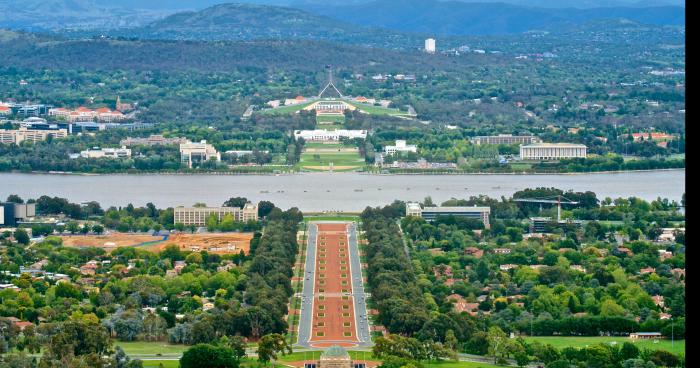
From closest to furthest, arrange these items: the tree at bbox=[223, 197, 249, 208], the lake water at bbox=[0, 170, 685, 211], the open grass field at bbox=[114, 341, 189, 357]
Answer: the open grass field at bbox=[114, 341, 189, 357] < the tree at bbox=[223, 197, 249, 208] < the lake water at bbox=[0, 170, 685, 211]

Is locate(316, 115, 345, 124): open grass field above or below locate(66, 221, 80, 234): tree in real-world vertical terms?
above

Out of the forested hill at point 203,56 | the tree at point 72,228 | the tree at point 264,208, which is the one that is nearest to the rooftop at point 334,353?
the tree at point 72,228

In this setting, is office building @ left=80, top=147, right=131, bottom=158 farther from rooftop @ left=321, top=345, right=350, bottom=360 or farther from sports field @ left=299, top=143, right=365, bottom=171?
rooftop @ left=321, top=345, right=350, bottom=360

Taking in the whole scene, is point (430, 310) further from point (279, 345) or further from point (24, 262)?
point (24, 262)

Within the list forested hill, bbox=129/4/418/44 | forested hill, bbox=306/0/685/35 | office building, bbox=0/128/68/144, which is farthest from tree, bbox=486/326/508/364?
forested hill, bbox=306/0/685/35

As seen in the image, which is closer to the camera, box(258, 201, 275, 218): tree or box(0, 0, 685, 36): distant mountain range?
box(258, 201, 275, 218): tree
